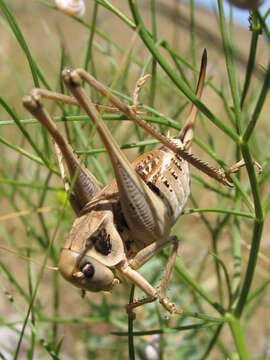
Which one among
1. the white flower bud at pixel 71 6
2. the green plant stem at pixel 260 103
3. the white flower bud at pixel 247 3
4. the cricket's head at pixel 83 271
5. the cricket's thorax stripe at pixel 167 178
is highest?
the white flower bud at pixel 71 6

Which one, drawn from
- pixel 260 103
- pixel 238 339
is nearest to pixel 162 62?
pixel 260 103

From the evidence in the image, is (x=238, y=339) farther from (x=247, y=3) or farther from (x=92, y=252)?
(x=247, y=3)

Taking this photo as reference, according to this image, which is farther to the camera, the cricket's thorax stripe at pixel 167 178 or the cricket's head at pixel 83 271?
the cricket's thorax stripe at pixel 167 178

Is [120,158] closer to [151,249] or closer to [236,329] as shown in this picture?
[151,249]

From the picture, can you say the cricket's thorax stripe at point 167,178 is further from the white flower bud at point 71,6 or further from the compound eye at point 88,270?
the white flower bud at point 71,6

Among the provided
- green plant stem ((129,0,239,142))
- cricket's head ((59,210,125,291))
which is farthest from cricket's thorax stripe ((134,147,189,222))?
green plant stem ((129,0,239,142))

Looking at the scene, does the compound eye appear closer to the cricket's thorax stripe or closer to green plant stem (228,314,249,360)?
the cricket's thorax stripe

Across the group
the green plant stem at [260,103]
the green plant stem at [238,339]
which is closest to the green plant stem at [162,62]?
the green plant stem at [260,103]
